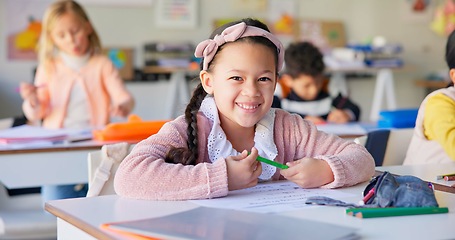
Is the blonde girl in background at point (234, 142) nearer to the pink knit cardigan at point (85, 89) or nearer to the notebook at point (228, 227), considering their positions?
the notebook at point (228, 227)

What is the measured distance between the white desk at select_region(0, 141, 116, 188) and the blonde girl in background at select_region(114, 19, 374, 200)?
3.10 ft

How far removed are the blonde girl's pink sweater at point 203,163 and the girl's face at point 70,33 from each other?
1.93 m

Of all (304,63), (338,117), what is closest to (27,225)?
(338,117)

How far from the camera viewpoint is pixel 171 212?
1438 millimetres

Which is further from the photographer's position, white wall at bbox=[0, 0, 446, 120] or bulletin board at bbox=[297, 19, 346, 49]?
bulletin board at bbox=[297, 19, 346, 49]

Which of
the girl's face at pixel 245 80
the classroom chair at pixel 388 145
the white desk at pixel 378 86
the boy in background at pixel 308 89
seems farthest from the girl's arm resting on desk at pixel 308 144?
the white desk at pixel 378 86

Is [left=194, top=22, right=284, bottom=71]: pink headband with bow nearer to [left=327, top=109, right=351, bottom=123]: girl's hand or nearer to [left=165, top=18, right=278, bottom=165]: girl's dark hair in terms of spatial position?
[left=165, top=18, right=278, bottom=165]: girl's dark hair

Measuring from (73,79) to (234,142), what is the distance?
201 centimetres

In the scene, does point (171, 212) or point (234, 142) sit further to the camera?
point (234, 142)

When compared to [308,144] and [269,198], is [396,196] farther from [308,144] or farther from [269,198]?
[308,144]

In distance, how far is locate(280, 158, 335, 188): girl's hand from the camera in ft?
5.57

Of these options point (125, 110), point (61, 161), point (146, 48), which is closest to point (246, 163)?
point (61, 161)

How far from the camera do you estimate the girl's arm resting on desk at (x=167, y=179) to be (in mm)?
1567

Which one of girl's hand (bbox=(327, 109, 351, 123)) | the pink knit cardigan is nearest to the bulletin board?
girl's hand (bbox=(327, 109, 351, 123))
